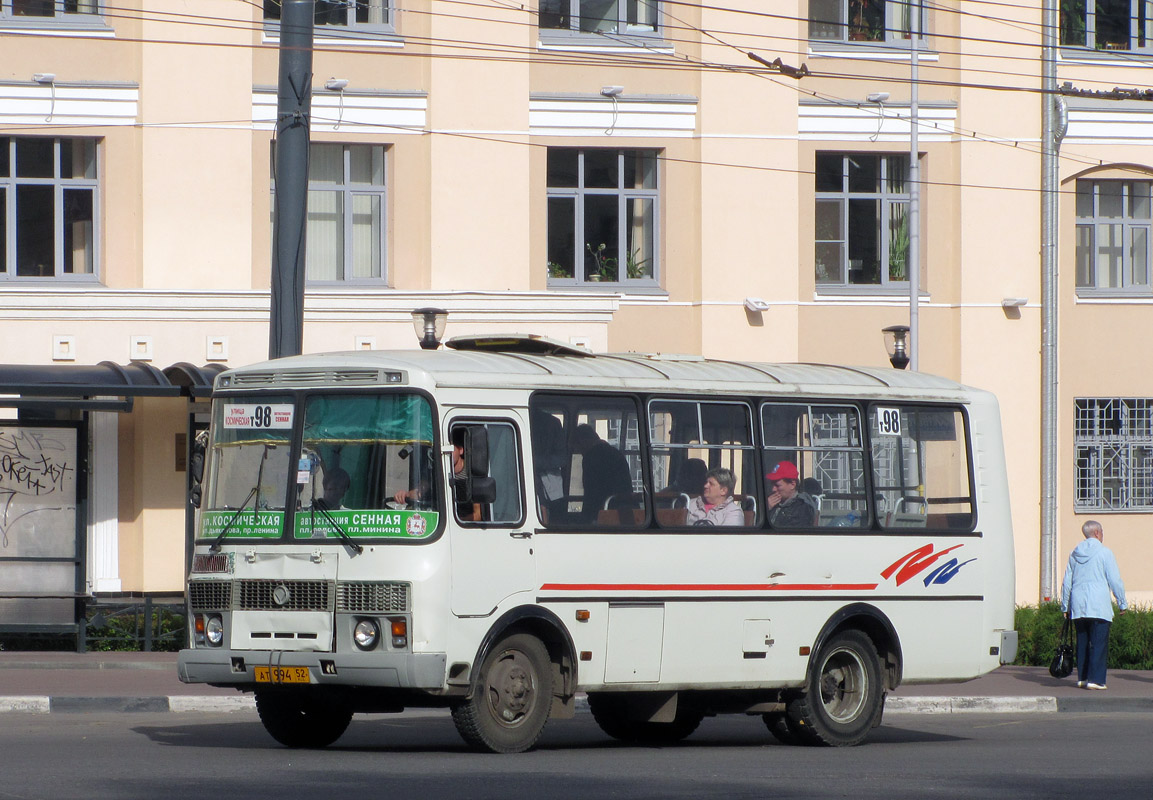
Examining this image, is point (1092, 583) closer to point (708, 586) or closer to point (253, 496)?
point (708, 586)

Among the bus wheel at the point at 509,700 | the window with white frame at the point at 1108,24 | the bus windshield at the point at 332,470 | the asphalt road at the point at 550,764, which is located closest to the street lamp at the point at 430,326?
the asphalt road at the point at 550,764

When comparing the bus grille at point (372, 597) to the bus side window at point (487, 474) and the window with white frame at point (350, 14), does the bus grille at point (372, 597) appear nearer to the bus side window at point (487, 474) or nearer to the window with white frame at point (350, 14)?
the bus side window at point (487, 474)

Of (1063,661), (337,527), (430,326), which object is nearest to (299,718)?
(337,527)

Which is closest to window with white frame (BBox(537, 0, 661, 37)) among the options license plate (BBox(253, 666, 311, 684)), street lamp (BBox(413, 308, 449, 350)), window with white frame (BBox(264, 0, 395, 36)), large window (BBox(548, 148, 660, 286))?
large window (BBox(548, 148, 660, 286))

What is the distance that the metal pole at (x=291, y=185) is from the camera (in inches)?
597

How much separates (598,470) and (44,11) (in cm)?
1457

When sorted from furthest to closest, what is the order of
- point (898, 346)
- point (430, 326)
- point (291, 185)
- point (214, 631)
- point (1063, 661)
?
point (898, 346)
point (430, 326)
point (1063, 661)
point (291, 185)
point (214, 631)

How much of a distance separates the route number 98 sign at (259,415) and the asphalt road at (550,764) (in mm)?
2167

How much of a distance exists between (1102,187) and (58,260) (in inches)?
608

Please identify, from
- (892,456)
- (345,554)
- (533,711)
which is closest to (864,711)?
(892,456)

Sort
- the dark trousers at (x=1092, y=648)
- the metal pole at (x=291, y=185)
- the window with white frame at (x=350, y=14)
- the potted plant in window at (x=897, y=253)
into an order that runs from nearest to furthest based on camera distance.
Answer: the metal pole at (x=291, y=185), the dark trousers at (x=1092, y=648), the window with white frame at (x=350, y=14), the potted plant in window at (x=897, y=253)

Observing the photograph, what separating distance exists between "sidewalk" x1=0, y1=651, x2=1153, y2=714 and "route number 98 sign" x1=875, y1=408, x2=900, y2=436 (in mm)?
3702

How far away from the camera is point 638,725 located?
14062 mm

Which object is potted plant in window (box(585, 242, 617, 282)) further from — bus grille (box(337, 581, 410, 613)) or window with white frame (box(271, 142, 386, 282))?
bus grille (box(337, 581, 410, 613))
